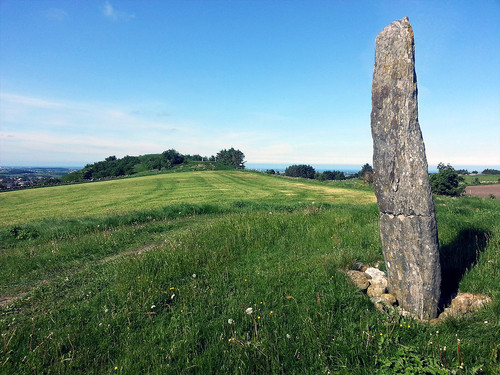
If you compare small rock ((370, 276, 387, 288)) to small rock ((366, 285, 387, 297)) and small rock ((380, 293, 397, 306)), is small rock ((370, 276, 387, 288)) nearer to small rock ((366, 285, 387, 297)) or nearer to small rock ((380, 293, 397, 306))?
small rock ((366, 285, 387, 297))

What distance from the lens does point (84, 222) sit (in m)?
13.5

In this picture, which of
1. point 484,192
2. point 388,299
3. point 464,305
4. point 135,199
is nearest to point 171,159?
point 135,199

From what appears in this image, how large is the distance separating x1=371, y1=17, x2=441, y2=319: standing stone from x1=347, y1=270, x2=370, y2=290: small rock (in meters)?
0.49

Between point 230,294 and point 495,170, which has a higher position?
point 495,170

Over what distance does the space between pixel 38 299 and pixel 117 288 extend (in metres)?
1.84

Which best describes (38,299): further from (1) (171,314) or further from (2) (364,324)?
(2) (364,324)

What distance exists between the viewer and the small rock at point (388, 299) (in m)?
5.00

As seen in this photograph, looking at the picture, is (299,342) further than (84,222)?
No

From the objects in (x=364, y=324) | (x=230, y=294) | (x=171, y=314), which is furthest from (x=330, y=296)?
(x=171, y=314)

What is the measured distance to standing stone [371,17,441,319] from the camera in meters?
4.73

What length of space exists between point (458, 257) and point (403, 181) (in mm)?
3375

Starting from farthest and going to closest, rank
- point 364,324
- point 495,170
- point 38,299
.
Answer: point 495,170 < point 38,299 < point 364,324

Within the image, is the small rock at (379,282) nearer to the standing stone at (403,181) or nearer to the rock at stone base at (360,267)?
the standing stone at (403,181)

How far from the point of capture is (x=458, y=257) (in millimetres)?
6387
